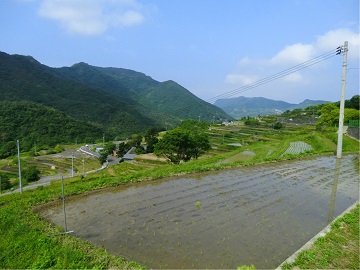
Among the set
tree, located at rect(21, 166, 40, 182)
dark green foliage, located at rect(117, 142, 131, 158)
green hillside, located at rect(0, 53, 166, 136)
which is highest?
green hillside, located at rect(0, 53, 166, 136)

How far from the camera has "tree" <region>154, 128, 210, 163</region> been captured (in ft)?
104

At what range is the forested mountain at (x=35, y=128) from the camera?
7669 cm

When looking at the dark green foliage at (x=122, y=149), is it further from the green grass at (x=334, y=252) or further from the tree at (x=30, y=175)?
the green grass at (x=334, y=252)

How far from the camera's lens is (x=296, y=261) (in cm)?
467

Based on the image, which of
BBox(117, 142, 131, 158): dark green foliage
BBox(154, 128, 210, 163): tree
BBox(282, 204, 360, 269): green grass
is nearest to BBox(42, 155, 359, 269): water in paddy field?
BBox(282, 204, 360, 269): green grass

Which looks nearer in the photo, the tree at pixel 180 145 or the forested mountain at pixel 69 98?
the tree at pixel 180 145

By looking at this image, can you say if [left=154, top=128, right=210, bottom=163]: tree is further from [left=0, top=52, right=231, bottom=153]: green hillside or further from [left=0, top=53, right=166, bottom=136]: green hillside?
[left=0, top=53, right=166, bottom=136]: green hillside

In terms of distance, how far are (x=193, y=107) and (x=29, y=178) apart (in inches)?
5539

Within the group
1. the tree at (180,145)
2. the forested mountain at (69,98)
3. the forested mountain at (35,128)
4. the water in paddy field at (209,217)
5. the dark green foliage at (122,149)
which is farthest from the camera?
the forested mountain at (69,98)

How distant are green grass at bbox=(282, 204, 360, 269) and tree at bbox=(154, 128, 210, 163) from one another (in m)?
25.8

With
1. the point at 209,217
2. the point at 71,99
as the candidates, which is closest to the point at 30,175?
the point at 209,217

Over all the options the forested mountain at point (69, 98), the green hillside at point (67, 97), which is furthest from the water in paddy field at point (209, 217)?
the green hillside at point (67, 97)

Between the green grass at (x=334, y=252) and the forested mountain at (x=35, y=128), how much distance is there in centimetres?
8181

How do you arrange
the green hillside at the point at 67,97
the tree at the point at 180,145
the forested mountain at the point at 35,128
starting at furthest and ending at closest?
the green hillside at the point at 67,97 < the forested mountain at the point at 35,128 < the tree at the point at 180,145
